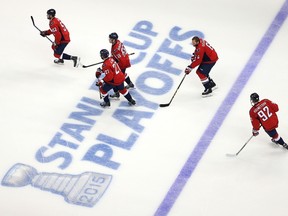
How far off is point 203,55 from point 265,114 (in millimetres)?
1230

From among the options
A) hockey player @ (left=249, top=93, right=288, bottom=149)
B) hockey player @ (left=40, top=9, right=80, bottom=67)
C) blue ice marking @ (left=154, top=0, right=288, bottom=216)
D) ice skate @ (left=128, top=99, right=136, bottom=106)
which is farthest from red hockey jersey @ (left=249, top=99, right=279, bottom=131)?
hockey player @ (left=40, top=9, right=80, bottom=67)

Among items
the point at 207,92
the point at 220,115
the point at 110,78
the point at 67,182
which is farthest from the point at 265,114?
the point at 67,182

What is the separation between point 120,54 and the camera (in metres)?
8.71

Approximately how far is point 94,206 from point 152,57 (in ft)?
8.28

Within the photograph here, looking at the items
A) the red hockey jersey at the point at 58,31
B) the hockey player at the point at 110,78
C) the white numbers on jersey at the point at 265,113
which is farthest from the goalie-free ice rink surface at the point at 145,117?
the white numbers on jersey at the point at 265,113

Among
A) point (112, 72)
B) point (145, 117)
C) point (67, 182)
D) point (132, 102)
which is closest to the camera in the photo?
point (67, 182)

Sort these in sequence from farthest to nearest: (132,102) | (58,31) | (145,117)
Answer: (58,31) < (132,102) < (145,117)

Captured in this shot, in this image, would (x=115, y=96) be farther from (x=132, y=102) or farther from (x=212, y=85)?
(x=212, y=85)

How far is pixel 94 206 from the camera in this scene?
772 cm

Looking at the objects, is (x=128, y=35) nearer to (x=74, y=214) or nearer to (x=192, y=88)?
(x=192, y=88)

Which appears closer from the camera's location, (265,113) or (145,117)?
(265,113)

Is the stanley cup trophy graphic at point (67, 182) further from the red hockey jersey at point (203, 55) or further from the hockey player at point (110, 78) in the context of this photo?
the red hockey jersey at point (203, 55)

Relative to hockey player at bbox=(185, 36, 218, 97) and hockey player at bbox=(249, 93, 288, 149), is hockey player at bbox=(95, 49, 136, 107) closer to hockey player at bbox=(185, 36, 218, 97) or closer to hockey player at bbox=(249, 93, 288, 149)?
hockey player at bbox=(185, 36, 218, 97)

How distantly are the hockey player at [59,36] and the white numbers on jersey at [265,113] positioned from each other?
2724 mm
